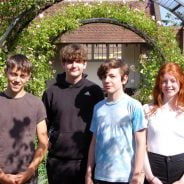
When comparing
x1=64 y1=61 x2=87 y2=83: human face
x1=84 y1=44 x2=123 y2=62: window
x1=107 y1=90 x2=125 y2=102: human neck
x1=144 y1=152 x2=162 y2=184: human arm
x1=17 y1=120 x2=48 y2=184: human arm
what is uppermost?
x1=84 y1=44 x2=123 y2=62: window

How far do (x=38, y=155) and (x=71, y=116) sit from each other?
427 mm

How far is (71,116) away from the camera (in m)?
4.08

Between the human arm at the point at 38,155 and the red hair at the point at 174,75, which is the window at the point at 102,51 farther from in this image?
the human arm at the point at 38,155

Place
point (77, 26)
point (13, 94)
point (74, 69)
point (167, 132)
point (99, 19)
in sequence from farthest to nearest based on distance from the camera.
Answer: point (99, 19), point (77, 26), point (74, 69), point (167, 132), point (13, 94)

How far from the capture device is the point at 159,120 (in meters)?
3.96

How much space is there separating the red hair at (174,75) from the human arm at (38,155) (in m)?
0.83

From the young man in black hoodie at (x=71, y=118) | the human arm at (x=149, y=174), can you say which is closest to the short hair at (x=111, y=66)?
the young man in black hoodie at (x=71, y=118)

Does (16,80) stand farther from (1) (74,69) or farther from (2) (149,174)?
(2) (149,174)

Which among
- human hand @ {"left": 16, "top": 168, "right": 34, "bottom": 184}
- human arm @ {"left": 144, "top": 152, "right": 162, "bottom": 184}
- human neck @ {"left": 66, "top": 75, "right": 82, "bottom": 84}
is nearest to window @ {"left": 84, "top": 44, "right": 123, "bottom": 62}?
human neck @ {"left": 66, "top": 75, "right": 82, "bottom": 84}

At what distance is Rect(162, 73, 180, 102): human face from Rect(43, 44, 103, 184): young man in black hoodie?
0.50 metres

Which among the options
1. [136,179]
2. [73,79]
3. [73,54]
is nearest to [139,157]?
[136,179]

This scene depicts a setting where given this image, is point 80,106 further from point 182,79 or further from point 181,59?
point 181,59

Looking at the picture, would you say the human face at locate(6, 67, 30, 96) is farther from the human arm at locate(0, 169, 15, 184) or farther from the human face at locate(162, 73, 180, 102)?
the human face at locate(162, 73, 180, 102)

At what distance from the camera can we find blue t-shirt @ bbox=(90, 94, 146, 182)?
12.5ft
